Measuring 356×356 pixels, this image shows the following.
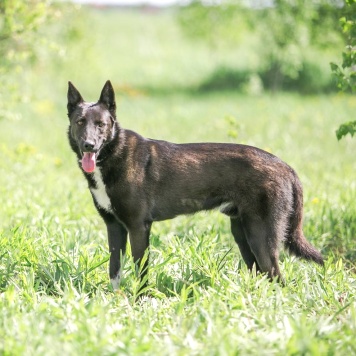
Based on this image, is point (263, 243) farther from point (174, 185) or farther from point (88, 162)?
point (88, 162)

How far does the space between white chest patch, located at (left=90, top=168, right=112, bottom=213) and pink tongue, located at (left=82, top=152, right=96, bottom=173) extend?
0.13 metres

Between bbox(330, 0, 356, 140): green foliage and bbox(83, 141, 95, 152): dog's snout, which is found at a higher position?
bbox(330, 0, 356, 140): green foliage

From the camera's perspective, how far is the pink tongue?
13.6 feet

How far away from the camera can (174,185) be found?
435cm

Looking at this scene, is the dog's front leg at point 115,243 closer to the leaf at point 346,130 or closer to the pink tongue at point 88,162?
the pink tongue at point 88,162

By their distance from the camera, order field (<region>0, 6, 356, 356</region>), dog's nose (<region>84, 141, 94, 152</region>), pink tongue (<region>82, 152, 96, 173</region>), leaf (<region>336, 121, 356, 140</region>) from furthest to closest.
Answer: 1. leaf (<region>336, 121, 356, 140</region>)
2. pink tongue (<region>82, 152, 96, 173</region>)
3. dog's nose (<region>84, 141, 94, 152</region>)
4. field (<region>0, 6, 356, 356</region>)

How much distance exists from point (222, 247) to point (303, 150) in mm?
5731

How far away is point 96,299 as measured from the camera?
3.76 m

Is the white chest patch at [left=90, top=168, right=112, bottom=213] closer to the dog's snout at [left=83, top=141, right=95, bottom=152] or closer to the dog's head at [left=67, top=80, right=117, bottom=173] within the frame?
the dog's head at [left=67, top=80, right=117, bottom=173]

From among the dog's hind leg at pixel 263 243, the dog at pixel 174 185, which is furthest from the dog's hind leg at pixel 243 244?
the dog's hind leg at pixel 263 243

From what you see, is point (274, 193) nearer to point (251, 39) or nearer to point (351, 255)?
point (351, 255)

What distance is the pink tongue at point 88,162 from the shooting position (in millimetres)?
4137

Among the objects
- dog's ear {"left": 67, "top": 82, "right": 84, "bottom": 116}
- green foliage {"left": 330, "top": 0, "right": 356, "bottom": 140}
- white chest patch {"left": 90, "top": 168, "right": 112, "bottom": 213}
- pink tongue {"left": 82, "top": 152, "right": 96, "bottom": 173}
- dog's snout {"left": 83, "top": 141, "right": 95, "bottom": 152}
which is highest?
green foliage {"left": 330, "top": 0, "right": 356, "bottom": 140}

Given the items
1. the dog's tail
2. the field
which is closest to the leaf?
the dog's tail
